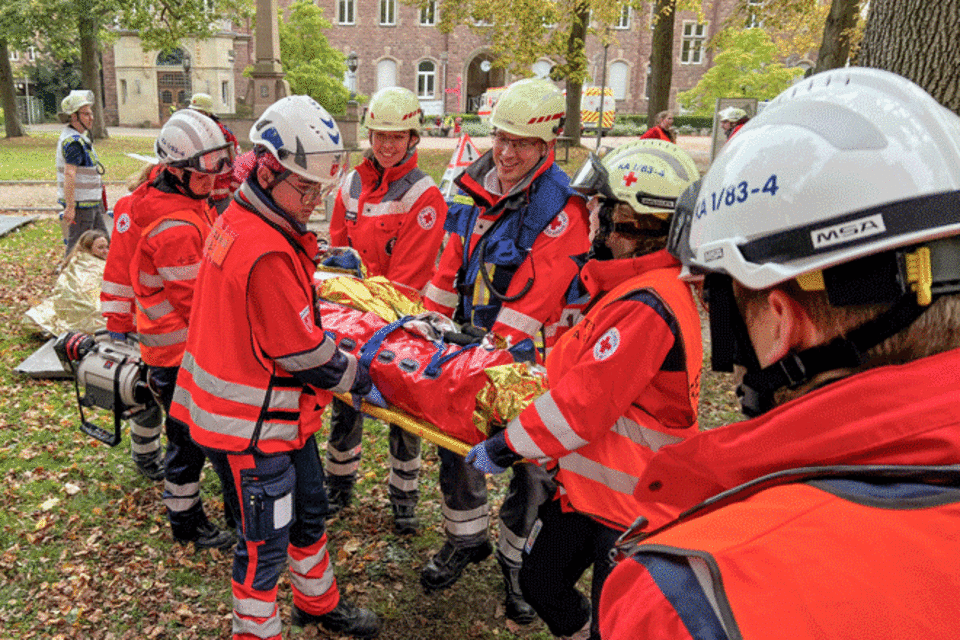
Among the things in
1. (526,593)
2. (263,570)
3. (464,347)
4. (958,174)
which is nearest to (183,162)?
(464,347)

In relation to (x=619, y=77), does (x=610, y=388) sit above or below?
below

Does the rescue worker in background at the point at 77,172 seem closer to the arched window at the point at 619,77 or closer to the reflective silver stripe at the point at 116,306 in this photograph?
the reflective silver stripe at the point at 116,306

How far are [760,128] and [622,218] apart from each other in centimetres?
138

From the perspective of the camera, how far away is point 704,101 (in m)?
36.2

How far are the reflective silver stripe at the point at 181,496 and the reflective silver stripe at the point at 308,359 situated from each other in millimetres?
1802

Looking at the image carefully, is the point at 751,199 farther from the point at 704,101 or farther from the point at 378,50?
the point at 378,50

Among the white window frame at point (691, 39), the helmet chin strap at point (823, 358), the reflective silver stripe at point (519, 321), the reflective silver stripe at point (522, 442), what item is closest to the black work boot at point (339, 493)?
the reflective silver stripe at point (519, 321)

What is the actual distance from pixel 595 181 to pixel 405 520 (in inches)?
105

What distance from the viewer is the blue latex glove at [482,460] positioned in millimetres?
2680

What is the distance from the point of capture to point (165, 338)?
3898 millimetres

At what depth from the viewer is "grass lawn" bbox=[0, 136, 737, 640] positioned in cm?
A: 356

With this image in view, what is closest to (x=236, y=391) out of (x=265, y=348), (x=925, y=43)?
(x=265, y=348)

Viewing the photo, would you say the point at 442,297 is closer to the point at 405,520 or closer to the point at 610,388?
the point at 405,520

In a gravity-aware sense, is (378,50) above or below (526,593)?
above
